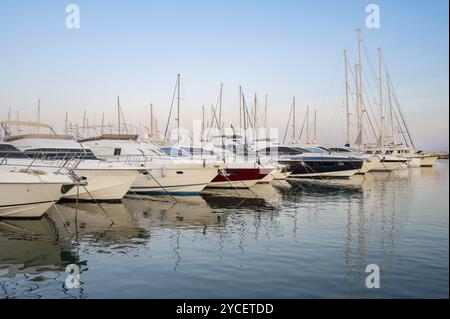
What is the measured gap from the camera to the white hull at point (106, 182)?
19.3 m

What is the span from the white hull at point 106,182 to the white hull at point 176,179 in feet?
9.60

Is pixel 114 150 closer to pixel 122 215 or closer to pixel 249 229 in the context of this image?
pixel 122 215

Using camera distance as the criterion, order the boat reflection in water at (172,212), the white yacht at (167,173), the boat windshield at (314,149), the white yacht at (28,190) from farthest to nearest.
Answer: the boat windshield at (314,149) → the white yacht at (167,173) → the boat reflection in water at (172,212) → the white yacht at (28,190)

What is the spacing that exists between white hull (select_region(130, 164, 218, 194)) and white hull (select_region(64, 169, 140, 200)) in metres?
2.93

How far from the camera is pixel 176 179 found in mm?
23109

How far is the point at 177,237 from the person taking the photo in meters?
12.9

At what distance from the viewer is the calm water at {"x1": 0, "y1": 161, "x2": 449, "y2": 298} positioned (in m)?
8.43

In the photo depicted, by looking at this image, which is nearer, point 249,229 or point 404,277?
point 404,277

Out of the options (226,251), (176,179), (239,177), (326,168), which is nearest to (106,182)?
(176,179)

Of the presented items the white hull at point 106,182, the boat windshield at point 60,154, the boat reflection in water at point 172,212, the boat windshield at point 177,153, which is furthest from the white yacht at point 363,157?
the boat windshield at point 60,154

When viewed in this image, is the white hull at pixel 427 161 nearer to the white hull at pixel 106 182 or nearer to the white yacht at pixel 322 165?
the white yacht at pixel 322 165

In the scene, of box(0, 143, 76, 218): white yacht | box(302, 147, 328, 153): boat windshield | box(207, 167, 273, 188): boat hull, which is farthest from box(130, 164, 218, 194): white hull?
box(302, 147, 328, 153): boat windshield

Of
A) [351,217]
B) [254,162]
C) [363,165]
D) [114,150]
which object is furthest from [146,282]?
[363,165]
